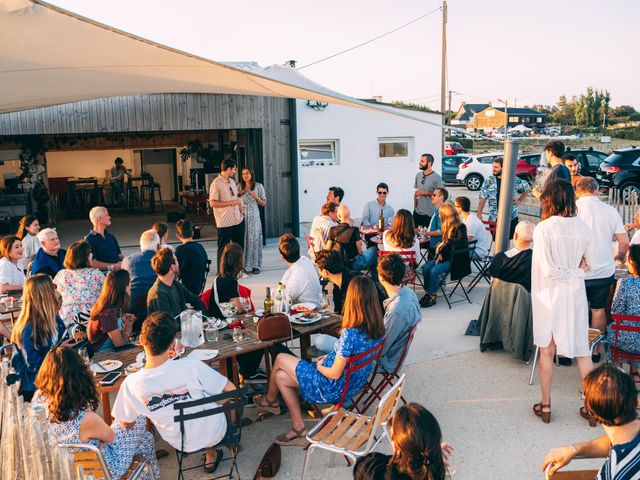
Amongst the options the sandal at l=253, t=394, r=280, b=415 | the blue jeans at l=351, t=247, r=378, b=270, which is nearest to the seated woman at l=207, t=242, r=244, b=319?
the sandal at l=253, t=394, r=280, b=415

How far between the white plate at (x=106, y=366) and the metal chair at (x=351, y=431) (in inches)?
55.4

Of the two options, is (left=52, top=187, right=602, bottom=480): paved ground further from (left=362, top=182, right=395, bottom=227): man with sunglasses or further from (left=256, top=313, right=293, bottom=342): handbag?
(left=362, top=182, right=395, bottom=227): man with sunglasses

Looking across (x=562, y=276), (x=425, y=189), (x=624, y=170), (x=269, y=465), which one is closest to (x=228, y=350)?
(x=269, y=465)

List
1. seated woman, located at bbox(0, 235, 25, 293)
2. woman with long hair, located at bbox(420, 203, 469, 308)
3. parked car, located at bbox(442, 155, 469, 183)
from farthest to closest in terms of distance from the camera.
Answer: parked car, located at bbox(442, 155, 469, 183) → woman with long hair, located at bbox(420, 203, 469, 308) → seated woman, located at bbox(0, 235, 25, 293)

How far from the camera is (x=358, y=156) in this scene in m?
13.2

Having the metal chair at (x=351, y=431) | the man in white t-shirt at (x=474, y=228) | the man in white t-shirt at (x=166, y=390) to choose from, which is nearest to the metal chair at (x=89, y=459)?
the man in white t-shirt at (x=166, y=390)

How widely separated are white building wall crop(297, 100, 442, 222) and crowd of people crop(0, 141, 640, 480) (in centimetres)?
572

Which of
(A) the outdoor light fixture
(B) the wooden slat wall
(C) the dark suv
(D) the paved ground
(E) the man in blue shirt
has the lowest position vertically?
(D) the paved ground

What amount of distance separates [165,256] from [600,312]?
379cm

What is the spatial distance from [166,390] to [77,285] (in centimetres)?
209

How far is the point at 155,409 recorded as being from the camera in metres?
3.41

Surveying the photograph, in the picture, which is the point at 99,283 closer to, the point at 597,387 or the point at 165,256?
the point at 165,256

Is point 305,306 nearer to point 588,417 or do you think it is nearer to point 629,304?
point 588,417

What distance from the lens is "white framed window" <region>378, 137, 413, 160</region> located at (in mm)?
13586
